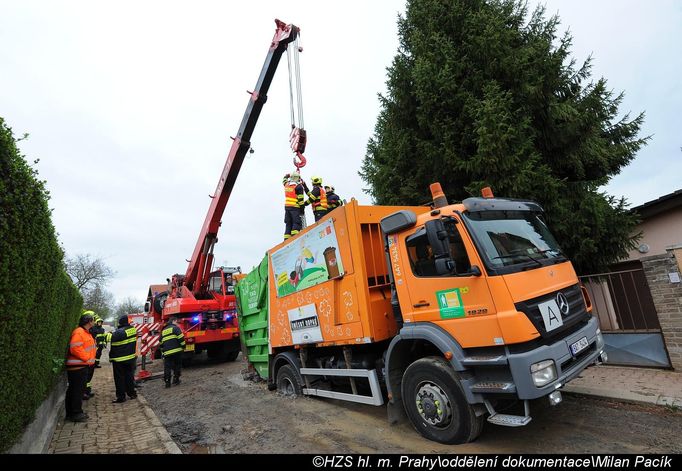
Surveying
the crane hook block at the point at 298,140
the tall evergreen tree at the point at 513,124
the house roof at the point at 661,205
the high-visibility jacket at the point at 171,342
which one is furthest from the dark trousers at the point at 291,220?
the house roof at the point at 661,205

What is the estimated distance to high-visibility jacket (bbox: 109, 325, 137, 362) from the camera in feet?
23.8

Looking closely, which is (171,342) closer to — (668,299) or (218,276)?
(218,276)

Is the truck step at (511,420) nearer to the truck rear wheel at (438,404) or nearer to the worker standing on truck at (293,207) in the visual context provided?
the truck rear wheel at (438,404)

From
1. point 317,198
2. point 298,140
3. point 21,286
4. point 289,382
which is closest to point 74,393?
point 289,382

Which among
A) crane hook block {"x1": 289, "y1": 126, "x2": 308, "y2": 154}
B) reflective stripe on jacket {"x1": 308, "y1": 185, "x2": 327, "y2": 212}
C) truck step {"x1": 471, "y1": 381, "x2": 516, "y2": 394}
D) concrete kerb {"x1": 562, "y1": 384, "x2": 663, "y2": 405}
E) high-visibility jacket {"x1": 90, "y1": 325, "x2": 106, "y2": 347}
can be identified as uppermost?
crane hook block {"x1": 289, "y1": 126, "x2": 308, "y2": 154}

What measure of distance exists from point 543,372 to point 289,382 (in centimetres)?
436

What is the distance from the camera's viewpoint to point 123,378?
7.32 meters

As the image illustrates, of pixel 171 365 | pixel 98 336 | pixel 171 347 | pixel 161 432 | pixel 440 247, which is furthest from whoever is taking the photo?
pixel 171 365

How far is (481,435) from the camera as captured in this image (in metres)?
3.99

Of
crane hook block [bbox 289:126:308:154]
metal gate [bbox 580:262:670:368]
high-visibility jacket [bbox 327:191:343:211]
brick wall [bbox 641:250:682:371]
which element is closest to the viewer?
brick wall [bbox 641:250:682:371]

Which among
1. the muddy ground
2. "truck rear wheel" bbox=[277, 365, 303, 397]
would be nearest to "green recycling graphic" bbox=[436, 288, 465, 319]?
the muddy ground

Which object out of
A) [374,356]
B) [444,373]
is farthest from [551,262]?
[374,356]

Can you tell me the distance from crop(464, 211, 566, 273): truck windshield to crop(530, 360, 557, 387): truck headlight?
0.86 metres

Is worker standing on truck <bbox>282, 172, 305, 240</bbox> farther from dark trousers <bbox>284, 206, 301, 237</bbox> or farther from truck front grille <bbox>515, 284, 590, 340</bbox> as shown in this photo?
truck front grille <bbox>515, 284, 590, 340</bbox>
